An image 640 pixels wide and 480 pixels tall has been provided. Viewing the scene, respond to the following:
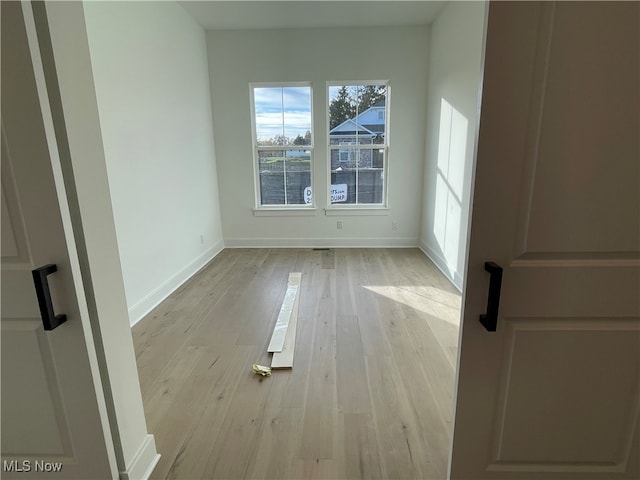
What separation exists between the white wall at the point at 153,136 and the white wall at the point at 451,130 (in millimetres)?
2919

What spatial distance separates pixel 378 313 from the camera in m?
2.96

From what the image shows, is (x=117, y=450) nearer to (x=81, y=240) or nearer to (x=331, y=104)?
(x=81, y=240)

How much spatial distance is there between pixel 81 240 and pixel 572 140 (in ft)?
5.05

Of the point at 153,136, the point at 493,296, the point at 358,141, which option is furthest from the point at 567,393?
the point at 358,141

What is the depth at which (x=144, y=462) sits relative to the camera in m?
1.41

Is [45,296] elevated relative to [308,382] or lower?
elevated

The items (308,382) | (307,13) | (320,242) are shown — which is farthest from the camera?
(320,242)

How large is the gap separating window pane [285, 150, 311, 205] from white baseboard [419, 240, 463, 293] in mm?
1920

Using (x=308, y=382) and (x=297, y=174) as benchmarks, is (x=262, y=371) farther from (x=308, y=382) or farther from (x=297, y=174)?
(x=297, y=174)

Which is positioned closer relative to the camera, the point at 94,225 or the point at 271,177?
the point at 94,225

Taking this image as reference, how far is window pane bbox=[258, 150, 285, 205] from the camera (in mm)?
4945

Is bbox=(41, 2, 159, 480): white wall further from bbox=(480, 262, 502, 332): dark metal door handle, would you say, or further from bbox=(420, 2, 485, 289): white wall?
bbox=(420, 2, 485, 289): white wall

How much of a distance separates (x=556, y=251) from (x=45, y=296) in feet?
5.17

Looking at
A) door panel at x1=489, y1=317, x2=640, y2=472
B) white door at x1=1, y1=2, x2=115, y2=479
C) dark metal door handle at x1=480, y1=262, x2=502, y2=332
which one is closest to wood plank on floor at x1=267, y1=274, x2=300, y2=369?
white door at x1=1, y1=2, x2=115, y2=479
